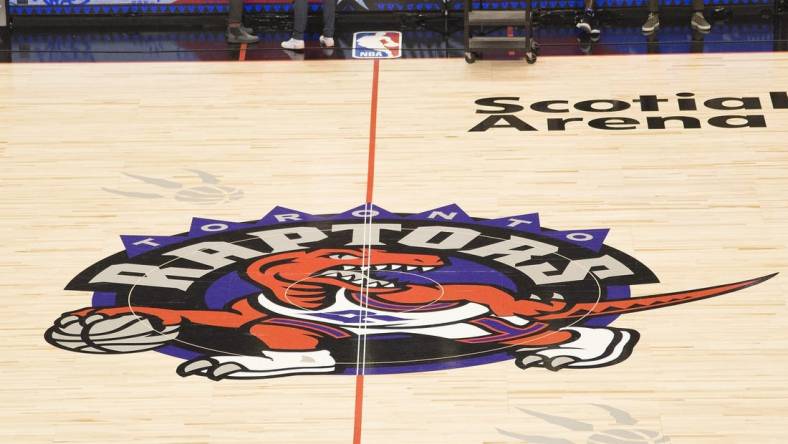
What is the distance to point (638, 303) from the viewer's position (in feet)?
→ 21.9

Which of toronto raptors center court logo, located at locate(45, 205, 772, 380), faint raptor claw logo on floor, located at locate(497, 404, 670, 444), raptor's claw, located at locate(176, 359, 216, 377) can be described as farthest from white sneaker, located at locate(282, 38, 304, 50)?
faint raptor claw logo on floor, located at locate(497, 404, 670, 444)

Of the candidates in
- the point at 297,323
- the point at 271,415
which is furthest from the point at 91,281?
the point at 271,415

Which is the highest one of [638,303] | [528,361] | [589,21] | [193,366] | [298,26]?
[589,21]

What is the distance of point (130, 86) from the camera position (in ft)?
32.7

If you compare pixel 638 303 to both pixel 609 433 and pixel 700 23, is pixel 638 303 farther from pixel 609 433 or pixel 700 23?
pixel 700 23

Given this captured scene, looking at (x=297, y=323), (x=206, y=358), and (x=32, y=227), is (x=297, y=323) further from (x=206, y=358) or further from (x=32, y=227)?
(x=32, y=227)

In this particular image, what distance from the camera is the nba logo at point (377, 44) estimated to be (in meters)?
10.5

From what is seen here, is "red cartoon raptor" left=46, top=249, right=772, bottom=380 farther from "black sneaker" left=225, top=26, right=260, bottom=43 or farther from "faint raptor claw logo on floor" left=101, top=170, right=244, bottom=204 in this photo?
"black sneaker" left=225, top=26, right=260, bottom=43

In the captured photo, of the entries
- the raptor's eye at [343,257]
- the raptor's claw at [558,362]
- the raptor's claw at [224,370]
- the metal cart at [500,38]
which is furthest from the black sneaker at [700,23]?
the raptor's claw at [224,370]

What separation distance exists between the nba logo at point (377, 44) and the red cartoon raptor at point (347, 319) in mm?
3735

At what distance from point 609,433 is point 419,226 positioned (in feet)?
7.79

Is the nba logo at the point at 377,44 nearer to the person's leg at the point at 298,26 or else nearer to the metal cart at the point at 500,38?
the person's leg at the point at 298,26

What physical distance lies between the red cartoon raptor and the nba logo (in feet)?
12.3

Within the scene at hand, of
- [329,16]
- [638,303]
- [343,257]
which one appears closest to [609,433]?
[638,303]
